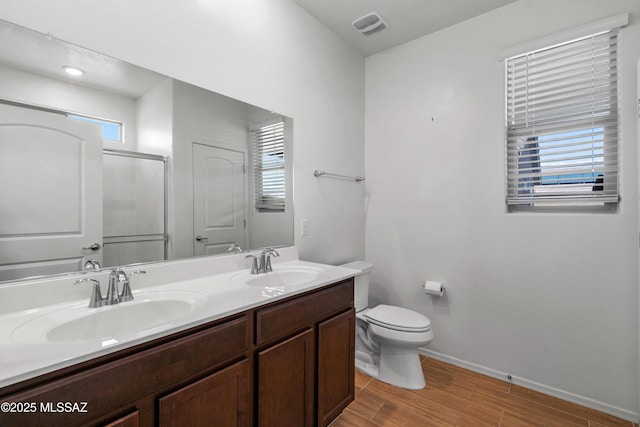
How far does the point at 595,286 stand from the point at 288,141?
2106mm

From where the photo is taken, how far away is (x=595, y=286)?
180 centimetres

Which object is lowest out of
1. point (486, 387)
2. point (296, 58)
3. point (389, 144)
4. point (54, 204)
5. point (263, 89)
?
point (486, 387)

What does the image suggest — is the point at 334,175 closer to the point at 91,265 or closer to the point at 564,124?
the point at 564,124

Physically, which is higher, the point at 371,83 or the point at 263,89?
the point at 371,83

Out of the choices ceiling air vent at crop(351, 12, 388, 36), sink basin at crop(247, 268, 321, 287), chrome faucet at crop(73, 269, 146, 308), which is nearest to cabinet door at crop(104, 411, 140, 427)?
chrome faucet at crop(73, 269, 146, 308)

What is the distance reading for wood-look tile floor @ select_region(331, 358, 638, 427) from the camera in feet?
5.52

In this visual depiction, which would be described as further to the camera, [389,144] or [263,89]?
[389,144]

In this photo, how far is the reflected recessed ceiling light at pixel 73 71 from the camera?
3.71 feet

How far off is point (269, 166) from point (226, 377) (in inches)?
48.5

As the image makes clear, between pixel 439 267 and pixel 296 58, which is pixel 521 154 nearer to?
pixel 439 267

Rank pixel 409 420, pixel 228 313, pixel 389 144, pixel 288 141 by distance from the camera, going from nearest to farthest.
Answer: pixel 228 313, pixel 409 420, pixel 288 141, pixel 389 144

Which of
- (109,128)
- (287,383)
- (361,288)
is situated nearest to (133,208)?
(109,128)

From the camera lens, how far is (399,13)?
2.15 m

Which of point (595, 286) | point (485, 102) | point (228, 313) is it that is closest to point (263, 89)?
point (228, 313)
